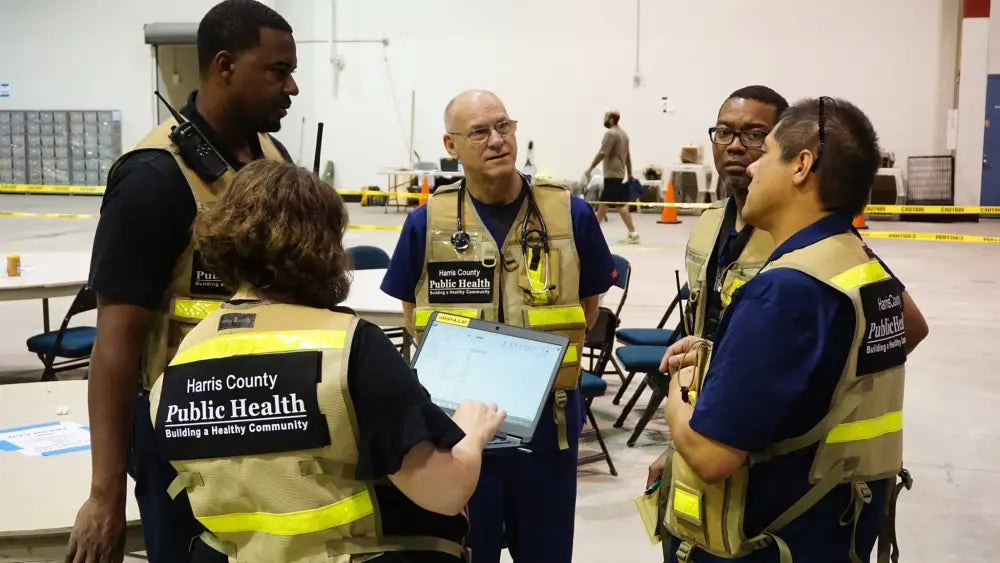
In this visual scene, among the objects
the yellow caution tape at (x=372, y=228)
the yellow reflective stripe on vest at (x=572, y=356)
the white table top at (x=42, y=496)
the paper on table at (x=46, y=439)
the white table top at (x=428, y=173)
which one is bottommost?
the white table top at (x=42, y=496)

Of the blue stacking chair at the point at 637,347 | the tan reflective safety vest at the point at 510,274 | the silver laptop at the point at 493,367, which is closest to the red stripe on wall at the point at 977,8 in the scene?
the blue stacking chair at the point at 637,347

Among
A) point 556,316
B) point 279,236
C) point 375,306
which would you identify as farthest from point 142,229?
point 375,306

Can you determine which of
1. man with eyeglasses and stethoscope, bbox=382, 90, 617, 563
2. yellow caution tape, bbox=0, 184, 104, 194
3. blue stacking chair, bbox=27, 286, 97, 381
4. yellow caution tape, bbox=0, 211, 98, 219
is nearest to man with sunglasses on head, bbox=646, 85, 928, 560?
man with eyeglasses and stethoscope, bbox=382, 90, 617, 563

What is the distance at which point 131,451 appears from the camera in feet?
6.62

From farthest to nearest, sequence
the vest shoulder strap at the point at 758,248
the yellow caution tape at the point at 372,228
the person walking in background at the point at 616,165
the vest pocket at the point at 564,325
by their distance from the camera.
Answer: the yellow caution tape at the point at 372,228 < the person walking in background at the point at 616,165 < the vest pocket at the point at 564,325 < the vest shoulder strap at the point at 758,248

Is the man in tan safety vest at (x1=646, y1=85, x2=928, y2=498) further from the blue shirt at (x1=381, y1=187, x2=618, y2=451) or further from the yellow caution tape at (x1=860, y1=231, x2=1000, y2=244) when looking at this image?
the yellow caution tape at (x1=860, y1=231, x2=1000, y2=244)

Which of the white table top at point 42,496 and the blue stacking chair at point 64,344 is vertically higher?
the white table top at point 42,496

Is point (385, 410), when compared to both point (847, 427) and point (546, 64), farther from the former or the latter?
point (546, 64)

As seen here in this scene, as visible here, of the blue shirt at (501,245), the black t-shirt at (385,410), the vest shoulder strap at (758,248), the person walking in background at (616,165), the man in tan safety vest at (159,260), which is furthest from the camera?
the person walking in background at (616,165)

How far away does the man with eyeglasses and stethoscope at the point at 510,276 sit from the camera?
2.50m

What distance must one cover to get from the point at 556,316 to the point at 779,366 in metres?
1.07

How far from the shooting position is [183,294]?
6.40 ft

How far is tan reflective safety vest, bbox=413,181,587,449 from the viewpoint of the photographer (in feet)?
8.58

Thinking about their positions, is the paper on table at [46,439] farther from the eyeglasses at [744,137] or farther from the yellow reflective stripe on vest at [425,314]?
the eyeglasses at [744,137]
